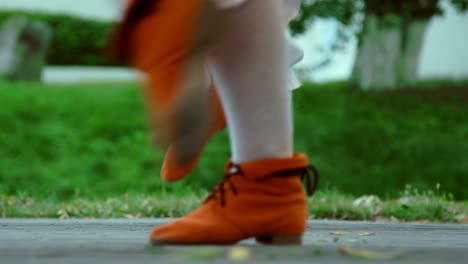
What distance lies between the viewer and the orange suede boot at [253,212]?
6.73ft

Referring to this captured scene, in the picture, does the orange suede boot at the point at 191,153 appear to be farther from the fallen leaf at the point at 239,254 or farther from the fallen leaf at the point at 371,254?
the fallen leaf at the point at 371,254

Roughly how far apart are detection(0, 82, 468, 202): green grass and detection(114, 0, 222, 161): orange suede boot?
5.89 m

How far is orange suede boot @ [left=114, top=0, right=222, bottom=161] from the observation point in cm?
183

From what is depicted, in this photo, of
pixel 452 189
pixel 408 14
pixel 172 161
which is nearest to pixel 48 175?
pixel 452 189

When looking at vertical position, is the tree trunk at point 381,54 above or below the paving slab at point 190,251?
above

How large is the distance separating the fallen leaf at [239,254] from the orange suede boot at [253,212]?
0.27 meters

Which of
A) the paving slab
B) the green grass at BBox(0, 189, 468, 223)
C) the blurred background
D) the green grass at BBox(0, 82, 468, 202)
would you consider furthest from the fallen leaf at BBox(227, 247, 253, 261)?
the green grass at BBox(0, 82, 468, 202)

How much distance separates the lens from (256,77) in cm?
206

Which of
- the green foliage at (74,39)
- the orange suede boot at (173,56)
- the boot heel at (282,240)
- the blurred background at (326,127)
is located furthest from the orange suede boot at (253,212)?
the green foliage at (74,39)

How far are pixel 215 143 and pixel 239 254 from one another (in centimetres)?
778

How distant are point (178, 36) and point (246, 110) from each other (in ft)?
1.01

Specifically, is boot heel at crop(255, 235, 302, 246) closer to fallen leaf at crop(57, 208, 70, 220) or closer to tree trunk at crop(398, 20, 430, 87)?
fallen leaf at crop(57, 208, 70, 220)

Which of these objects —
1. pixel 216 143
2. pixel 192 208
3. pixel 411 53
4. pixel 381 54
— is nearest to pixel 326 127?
pixel 216 143

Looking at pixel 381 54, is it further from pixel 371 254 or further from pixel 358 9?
pixel 371 254
